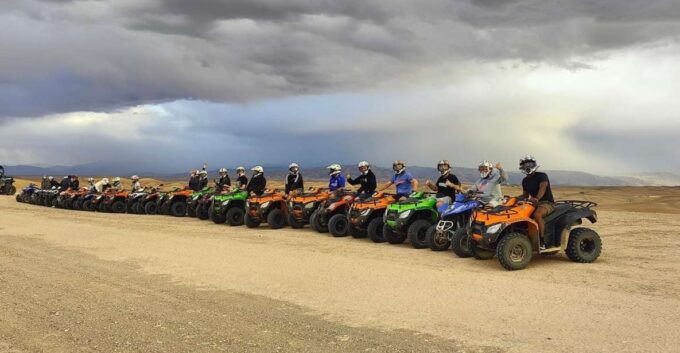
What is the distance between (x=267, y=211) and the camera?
1733 centimetres

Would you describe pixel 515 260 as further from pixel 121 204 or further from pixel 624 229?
pixel 121 204

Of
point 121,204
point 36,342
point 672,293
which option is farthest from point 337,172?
point 121,204

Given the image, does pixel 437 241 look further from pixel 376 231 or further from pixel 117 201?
pixel 117 201

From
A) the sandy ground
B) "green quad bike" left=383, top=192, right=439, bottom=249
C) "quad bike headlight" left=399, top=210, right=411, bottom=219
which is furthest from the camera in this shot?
"quad bike headlight" left=399, top=210, right=411, bottom=219

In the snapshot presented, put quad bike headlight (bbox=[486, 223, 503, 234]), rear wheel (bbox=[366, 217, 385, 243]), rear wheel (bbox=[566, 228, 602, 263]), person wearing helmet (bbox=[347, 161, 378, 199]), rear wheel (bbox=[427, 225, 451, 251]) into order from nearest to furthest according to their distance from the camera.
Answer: quad bike headlight (bbox=[486, 223, 503, 234]), rear wheel (bbox=[566, 228, 602, 263]), rear wheel (bbox=[427, 225, 451, 251]), rear wheel (bbox=[366, 217, 385, 243]), person wearing helmet (bbox=[347, 161, 378, 199])

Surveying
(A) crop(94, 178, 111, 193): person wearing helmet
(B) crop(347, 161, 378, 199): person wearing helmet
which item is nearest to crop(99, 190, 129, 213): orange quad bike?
(A) crop(94, 178, 111, 193): person wearing helmet

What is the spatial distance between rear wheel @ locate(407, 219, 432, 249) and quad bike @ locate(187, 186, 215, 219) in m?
10.1

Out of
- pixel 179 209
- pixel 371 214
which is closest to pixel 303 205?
pixel 371 214

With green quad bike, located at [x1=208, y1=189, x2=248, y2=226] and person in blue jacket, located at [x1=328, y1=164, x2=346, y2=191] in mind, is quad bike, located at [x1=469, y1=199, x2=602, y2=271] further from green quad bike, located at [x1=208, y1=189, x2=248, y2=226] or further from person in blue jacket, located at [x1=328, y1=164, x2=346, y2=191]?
green quad bike, located at [x1=208, y1=189, x2=248, y2=226]

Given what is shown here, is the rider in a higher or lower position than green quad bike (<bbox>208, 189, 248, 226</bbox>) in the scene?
higher

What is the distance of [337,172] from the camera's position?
16.8 m

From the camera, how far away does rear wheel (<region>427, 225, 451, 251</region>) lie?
12.1 m

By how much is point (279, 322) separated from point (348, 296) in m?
1.51

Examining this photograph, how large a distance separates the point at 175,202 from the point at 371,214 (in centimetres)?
1132
